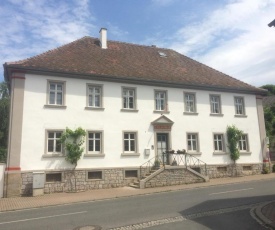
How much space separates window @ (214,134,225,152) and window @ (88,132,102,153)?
9.92 metres

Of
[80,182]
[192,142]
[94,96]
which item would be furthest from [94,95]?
[192,142]

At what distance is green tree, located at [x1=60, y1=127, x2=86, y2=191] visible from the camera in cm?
1841

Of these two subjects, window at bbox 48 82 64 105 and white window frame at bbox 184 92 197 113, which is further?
white window frame at bbox 184 92 197 113

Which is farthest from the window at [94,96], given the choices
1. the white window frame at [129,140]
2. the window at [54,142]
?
the window at [54,142]

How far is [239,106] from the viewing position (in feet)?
84.2

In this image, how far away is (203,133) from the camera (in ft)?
76.8

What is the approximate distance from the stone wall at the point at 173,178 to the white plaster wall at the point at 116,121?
2187 mm

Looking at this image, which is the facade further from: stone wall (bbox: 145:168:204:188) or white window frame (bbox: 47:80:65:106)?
stone wall (bbox: 145:168:204:188)

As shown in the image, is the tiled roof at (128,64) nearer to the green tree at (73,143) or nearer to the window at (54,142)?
the green tree at (73,143)

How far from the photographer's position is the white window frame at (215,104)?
2448cm

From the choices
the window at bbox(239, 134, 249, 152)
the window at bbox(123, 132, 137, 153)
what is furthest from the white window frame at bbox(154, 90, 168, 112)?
the window at bbox(239, 134, 249, 152)

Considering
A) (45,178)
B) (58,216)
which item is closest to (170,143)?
(45,178)

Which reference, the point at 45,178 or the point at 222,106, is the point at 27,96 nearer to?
the point at 45,178

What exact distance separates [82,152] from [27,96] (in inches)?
200
